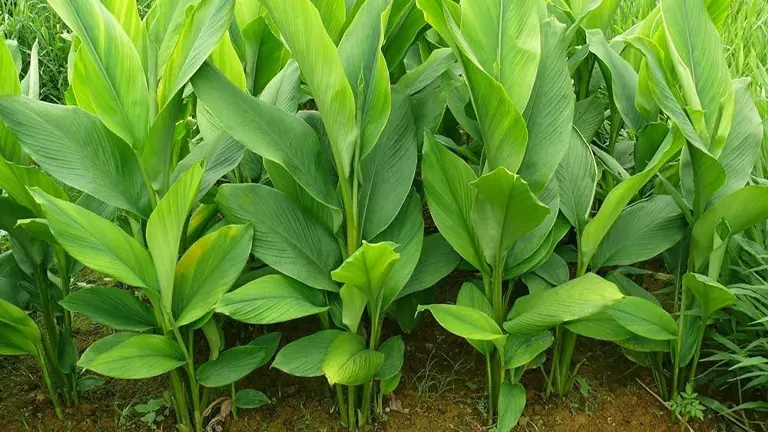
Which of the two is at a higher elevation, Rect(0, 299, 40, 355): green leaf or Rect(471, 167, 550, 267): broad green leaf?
Rect(471, 167, 550, 267): broad green leaf

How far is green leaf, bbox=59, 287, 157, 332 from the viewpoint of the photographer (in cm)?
152

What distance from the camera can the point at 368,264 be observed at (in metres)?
1.37

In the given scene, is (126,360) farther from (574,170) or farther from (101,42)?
(574,170)

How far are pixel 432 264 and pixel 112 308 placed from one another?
667mm

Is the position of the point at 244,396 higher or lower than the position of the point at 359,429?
higher

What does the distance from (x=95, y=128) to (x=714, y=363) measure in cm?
143

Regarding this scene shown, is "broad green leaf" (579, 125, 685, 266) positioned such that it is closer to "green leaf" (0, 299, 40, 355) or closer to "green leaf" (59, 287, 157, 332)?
"green leaf" (59, 287, 157, 332)

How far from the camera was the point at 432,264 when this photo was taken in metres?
1.66

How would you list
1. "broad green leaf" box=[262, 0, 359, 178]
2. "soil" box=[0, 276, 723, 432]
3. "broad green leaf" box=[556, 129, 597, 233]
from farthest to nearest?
1. "soil" box=[0, 276, 723, 432]
2. "broad green leaf" box=[556, 129, 597, 233]
3. "broad green leaf" box=[262, 0, 359, 178]

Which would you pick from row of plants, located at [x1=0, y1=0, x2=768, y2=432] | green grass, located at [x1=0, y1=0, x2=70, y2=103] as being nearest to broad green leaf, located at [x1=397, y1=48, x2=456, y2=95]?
row of plants, located at [x1=0, y1=0, x2=768, y2=432]

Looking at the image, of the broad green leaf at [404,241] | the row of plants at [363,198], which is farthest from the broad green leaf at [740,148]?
→ the broad green leaf at [404,241]

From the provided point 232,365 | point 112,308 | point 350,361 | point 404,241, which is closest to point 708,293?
point 404,241

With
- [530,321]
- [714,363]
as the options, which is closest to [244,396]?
[530,321]

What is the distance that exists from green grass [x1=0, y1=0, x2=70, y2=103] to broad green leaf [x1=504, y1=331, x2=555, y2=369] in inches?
91.4
